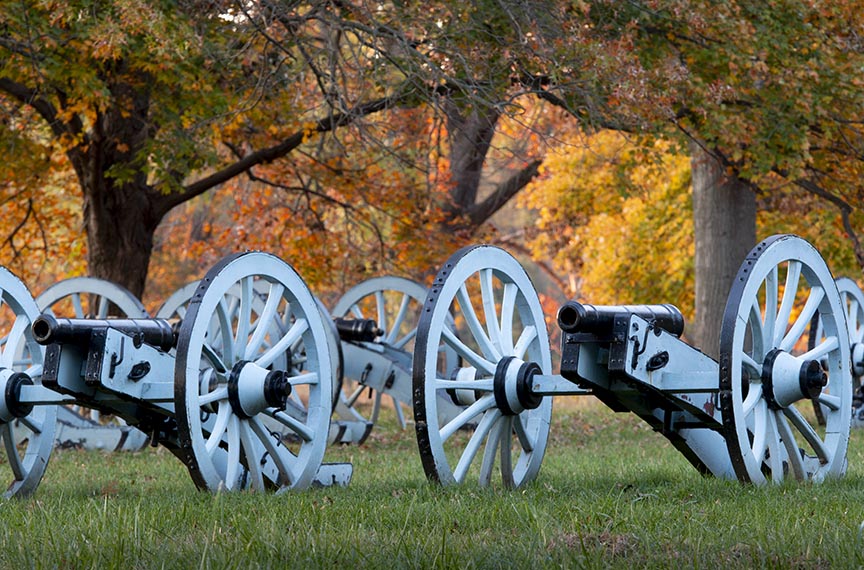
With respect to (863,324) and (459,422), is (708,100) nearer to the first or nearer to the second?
(863,324)

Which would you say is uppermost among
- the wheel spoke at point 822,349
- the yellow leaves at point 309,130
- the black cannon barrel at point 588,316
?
the yellow leaves at point 309,130

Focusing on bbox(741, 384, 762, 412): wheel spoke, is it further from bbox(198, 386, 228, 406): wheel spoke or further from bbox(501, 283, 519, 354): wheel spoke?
bbox(198, 386, 228, 406): wheel spoke

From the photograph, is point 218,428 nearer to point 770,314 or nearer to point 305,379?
point 305,379

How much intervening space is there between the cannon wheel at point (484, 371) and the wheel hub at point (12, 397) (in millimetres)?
1985

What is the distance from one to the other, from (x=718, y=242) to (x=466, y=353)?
9176 mm

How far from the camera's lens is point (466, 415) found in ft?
21.7

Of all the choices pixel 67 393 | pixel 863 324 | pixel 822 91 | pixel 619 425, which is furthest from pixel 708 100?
pixel 67 393

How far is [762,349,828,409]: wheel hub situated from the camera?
261 inches

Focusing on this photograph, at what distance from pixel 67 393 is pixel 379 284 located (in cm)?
777

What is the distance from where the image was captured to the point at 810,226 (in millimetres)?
21016

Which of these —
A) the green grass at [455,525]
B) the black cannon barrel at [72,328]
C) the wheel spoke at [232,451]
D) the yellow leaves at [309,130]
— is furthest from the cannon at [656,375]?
the yellow leaves at [309,130]

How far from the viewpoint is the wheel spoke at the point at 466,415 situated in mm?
6508

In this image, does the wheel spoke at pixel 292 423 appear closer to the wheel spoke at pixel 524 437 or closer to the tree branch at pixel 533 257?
the wheel spoke at pixel 524 437

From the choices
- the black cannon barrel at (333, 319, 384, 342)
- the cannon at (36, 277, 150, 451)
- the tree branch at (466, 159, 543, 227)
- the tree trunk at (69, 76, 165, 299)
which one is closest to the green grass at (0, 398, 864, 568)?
the cannon at (36, 277, 150, 451)
